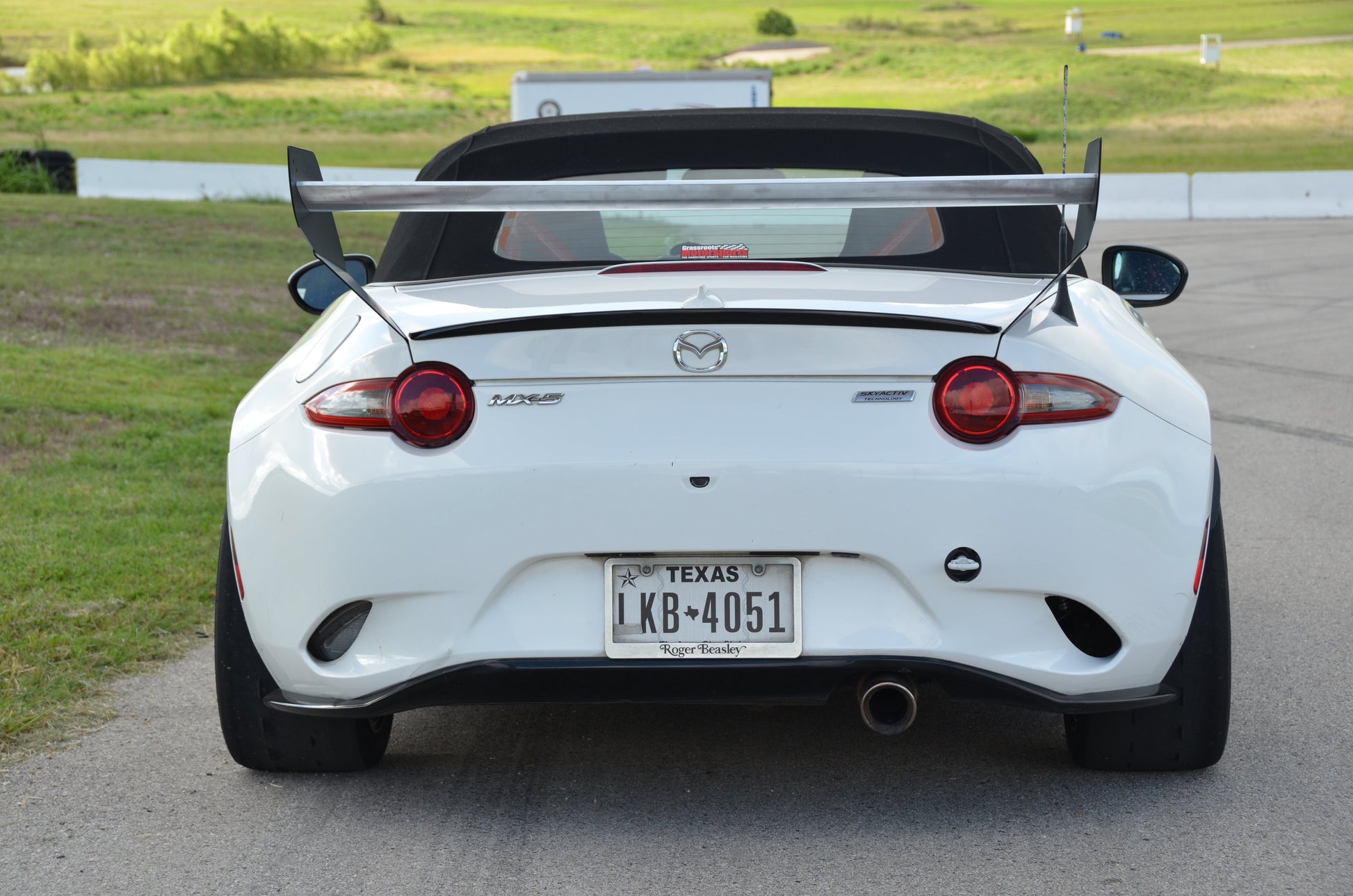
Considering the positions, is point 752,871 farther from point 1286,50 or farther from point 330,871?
point 1286,50

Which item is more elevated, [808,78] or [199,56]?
[199,56]

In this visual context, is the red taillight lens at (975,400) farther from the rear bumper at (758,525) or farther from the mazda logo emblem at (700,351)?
the mazda logo emblem at (700,351)

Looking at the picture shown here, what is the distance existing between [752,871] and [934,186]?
4.50 feet

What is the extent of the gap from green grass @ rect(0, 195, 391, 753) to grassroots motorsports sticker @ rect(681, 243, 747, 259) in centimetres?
205

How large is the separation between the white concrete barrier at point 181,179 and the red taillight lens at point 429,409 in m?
24.4

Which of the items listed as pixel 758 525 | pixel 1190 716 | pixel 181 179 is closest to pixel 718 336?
pixel 758 525

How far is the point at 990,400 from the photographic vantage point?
2.94 metres

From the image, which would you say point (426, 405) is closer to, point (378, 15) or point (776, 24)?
point (378, 15)

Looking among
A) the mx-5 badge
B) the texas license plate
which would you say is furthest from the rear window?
the texas license plate

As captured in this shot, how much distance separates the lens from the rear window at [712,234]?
12.5 feet

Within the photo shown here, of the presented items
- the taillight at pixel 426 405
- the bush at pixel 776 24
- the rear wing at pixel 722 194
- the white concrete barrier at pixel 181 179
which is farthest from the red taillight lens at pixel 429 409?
the bush at pixel 776 24

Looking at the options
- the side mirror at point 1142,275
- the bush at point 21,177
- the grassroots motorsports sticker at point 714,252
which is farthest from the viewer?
the bush at point 21,177

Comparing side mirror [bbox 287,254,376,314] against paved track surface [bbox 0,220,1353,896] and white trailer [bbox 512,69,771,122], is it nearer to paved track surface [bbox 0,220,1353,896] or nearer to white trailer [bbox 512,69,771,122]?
paved track surface [bbox 0,220,1353,896]

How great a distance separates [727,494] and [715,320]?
0.34 m
